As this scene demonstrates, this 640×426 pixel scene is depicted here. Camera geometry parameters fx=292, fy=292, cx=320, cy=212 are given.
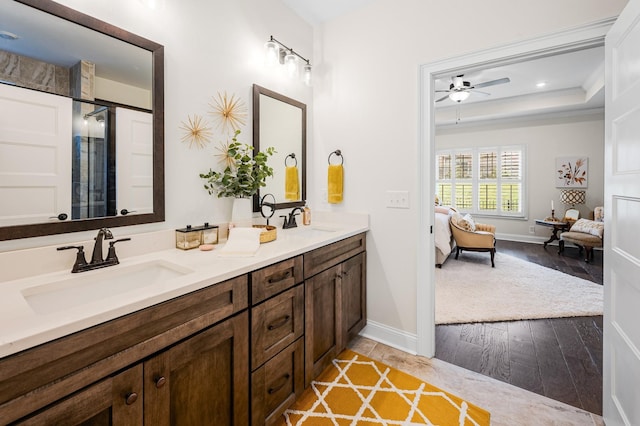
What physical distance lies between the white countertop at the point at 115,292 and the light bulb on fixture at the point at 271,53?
1.33 meters

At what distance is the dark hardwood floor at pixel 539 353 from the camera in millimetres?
1781

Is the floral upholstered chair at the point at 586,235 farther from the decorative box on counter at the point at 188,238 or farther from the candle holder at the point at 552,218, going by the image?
the decorative box on counter at the point at 188,238

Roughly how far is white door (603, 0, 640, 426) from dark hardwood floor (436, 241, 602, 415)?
0.29 meters

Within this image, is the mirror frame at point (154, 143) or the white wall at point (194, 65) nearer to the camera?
the mirror frame at point (154, 143)

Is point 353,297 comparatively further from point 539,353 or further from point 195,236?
point 539,353

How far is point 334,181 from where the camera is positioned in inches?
95.5

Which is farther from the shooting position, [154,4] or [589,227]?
[589,227]

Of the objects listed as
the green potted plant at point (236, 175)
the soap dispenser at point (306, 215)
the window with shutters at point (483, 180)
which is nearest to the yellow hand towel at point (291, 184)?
the soap dispenser at point (306, 215)

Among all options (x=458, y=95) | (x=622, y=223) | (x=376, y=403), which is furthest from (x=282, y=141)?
(x=458, y=95)

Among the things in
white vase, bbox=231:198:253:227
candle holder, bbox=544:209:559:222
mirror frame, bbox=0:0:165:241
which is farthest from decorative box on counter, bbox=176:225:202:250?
candle holder, bbox=544:209:559:222

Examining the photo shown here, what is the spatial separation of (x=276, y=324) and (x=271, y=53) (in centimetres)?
183

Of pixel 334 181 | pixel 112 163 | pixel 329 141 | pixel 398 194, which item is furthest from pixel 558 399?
pixel 112 163

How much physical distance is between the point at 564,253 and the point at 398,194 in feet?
15.5

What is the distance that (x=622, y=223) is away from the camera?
1311 mm
